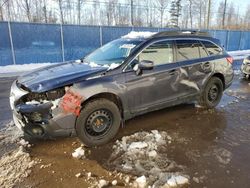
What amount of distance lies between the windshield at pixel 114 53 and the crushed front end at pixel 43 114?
1.19 metres

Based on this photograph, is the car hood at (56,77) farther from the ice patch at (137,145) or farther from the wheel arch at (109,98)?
the ice patch at (137,145)

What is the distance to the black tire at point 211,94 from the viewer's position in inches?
231

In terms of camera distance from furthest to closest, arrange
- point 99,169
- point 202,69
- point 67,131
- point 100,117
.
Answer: point 202,69 < point 100,117 < point 67,131 < point 99,169

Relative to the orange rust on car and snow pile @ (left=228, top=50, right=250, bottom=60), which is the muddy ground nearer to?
the orange rust on car

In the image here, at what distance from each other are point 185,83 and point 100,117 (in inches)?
84.4

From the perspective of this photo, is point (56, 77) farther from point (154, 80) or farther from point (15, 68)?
point (15, 68)

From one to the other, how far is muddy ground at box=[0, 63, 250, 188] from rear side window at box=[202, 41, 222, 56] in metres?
1.37

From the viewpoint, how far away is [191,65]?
207 inches

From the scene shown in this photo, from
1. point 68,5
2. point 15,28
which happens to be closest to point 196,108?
point 15,28

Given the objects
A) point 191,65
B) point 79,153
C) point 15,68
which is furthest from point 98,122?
point 15,68

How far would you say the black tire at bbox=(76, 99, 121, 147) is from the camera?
3.86 meters

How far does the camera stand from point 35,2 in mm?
27391

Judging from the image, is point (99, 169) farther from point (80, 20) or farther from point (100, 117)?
point (80, 20)

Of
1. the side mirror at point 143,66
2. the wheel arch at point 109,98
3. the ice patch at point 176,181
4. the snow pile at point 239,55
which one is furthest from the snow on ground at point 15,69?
the snow pile at point 239,55
